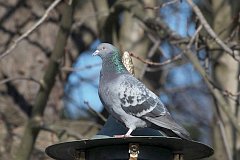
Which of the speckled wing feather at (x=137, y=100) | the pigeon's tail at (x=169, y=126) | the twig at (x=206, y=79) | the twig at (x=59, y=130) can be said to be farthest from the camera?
the twig at (x=59, y=130)

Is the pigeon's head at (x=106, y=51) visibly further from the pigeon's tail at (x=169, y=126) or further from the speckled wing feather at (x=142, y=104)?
the pigeon's tail at (x=169, y=126)

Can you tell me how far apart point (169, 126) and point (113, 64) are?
409 mm

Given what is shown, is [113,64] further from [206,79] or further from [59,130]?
[59,130]

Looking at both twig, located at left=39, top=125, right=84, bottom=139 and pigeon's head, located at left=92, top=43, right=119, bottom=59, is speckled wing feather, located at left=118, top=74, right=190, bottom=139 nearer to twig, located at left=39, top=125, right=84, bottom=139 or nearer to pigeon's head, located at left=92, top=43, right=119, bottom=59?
pigeon's head, located at left=92, top=43, right=119, bottom=59

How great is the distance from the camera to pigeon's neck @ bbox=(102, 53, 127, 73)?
344 cm

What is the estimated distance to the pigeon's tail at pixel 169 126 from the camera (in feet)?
10.6

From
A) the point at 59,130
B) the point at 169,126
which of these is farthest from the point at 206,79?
the point at 169,126

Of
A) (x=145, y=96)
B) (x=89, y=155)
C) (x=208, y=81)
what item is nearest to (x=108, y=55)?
(x=145, y=96)

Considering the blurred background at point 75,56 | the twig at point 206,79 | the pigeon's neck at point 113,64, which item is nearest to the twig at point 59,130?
the blurred background at point 75,56

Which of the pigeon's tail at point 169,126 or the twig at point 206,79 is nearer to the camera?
Result: the pigeon's tail at point 169,126

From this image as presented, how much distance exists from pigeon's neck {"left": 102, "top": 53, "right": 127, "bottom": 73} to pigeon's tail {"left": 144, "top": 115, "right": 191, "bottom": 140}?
266 millimetres

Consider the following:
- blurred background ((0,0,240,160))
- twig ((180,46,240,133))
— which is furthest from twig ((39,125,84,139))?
twig ((180,46,240,133))

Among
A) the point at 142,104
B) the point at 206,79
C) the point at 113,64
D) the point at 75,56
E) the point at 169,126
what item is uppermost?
the point at 75,56

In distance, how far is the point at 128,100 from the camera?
3.37m
